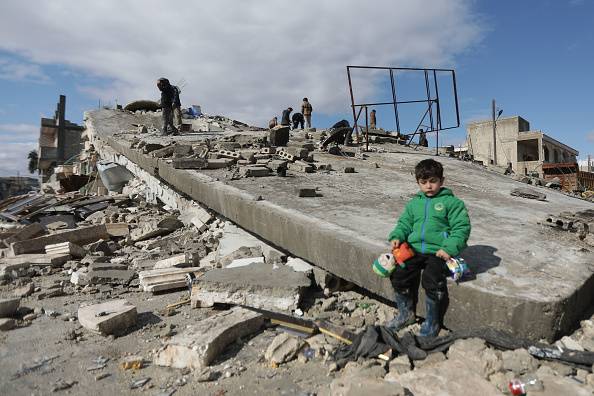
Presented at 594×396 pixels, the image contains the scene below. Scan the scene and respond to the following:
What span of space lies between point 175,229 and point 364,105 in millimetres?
4650

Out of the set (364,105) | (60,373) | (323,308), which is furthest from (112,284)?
(364,105)

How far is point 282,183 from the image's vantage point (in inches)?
214

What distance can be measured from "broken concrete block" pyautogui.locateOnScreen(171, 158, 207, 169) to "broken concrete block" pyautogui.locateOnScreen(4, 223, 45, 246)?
244 cm

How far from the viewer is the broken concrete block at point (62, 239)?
18.2 feet

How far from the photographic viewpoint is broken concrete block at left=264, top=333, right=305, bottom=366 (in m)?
2.46

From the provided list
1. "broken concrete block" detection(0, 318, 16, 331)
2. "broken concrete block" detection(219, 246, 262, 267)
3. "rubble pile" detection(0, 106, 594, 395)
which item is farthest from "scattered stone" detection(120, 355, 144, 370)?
"broken concrete block" detection(219, 246, 262, 267)

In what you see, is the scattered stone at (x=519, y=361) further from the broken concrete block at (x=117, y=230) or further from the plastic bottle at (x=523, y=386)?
the broken concrete block at (x=117, y=230)

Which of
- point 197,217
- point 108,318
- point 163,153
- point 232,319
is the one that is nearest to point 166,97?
point 163,153

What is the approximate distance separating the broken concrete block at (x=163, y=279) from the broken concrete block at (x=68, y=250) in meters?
1.78

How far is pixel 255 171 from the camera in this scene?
5773 millimetres

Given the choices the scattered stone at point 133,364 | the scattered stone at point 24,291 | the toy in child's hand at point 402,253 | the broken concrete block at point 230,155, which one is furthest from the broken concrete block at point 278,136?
the scattered stone at point 133,364

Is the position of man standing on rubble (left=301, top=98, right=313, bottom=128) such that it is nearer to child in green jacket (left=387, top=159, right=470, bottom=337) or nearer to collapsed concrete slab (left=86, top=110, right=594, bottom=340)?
collapsed concrete slab (left=86, top=110, right=594, bottom=340)

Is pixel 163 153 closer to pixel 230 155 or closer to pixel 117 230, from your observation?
pixel 230 155

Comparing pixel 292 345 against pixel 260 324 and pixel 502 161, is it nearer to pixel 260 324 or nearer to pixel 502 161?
pixel 260 324
